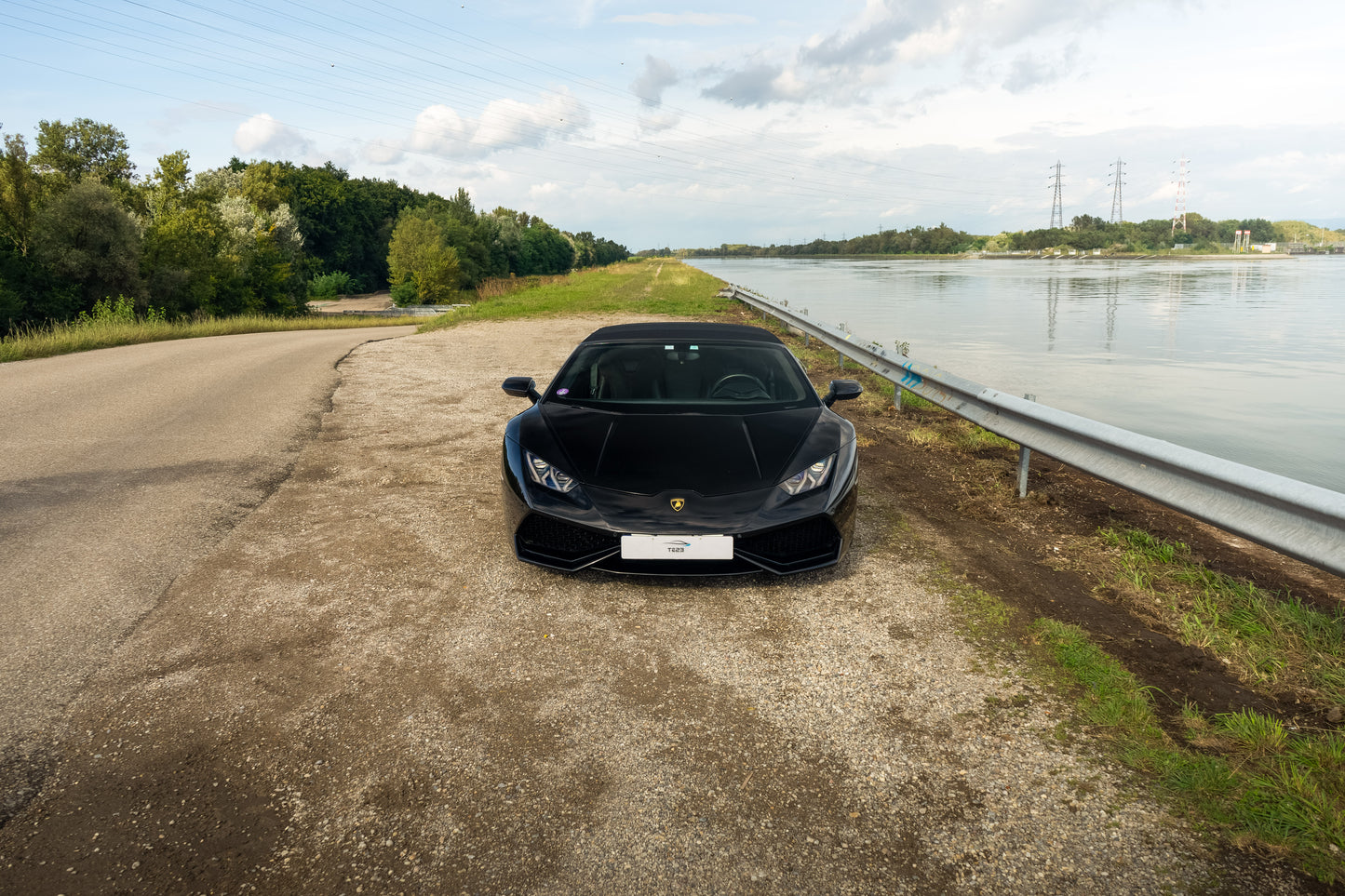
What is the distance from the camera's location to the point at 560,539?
13.1 feet

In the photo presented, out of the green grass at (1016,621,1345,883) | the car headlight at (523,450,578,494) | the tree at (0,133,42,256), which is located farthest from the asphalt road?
the tree at (0,133,42,256)

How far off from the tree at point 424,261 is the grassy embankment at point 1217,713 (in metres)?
70.1

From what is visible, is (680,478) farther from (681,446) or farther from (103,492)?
(103,492)

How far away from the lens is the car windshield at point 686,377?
16.4 ft

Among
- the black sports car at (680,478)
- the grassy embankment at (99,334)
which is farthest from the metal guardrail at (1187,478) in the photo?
the grassy embankment at (99,334)

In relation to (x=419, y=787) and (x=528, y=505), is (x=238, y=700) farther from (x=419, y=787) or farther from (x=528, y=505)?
(x=528, y=505)

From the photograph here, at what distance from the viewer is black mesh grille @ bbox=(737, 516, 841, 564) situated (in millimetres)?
3871

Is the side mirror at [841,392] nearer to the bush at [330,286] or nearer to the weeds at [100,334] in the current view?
the weeds at [100,334]

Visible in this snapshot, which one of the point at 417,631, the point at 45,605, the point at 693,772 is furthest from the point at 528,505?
the point at 45,605

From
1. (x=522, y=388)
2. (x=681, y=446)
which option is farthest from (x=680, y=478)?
(x=522, y=388)

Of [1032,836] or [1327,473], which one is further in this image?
[1327,473]

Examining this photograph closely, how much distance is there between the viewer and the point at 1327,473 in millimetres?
7375

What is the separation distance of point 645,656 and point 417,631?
1113 millimetres

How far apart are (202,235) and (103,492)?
47.0 metres
